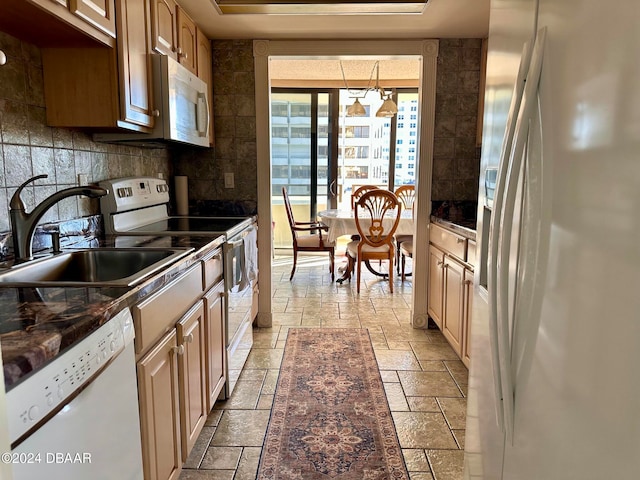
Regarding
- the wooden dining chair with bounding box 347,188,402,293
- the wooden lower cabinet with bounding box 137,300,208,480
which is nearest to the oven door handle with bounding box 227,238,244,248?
the wooden lower cabinet with bounding box 137,300,208,480

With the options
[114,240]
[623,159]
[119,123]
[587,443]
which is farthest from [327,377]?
[623,159]

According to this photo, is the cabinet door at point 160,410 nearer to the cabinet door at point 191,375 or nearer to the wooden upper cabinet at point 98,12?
the cabinet door at point 191,375

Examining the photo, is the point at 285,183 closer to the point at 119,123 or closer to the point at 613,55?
the point at 119,123

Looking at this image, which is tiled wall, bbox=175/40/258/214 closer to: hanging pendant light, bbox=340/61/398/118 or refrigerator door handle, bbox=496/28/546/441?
hanging pendant light, bbox=340/61/398/118

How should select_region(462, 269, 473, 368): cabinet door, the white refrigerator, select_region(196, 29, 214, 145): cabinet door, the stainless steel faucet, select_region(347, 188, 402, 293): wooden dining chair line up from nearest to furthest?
the white refrigerator < the stainless steel faucet < select_region(462, 269, 473, 368): cabinet door < select_region(196, 29, 214, 145): cabinet door < select_region(347, 188, 402, 293): wooden dining chair

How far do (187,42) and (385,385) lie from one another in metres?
2.32

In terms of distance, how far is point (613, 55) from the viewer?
25.5 inches

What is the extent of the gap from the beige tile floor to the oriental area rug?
0.19 ft

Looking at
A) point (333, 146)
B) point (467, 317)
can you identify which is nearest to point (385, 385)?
point (467, 317)

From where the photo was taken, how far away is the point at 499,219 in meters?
1.02

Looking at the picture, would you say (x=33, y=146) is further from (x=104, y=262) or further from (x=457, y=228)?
(x=457, y=228)

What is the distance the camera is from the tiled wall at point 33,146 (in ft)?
5.04

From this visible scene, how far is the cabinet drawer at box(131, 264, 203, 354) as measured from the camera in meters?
1.20

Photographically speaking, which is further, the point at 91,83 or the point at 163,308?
the point at 91,83
